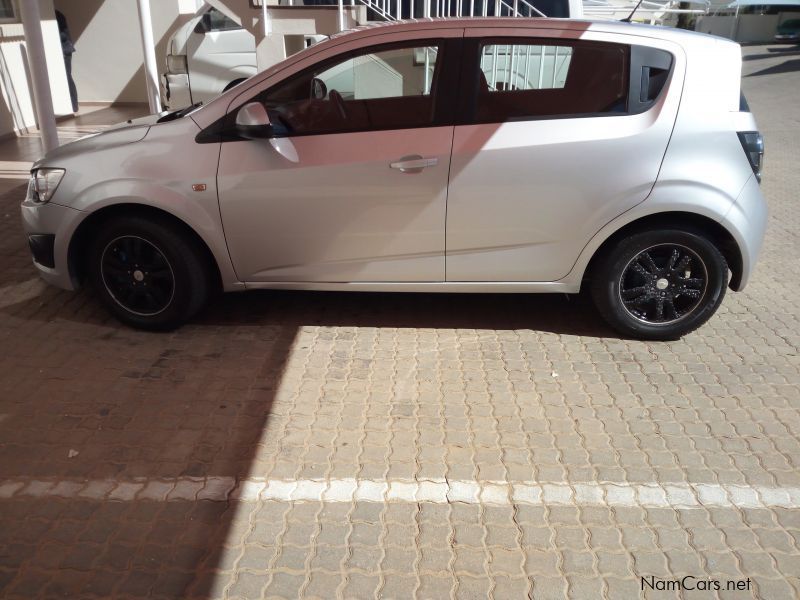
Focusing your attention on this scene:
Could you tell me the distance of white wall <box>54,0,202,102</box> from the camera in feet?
42.5

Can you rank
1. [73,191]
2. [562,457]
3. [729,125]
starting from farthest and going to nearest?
[73,191]
[729,125]
[562,457]

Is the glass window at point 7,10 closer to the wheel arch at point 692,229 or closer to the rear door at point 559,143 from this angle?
the rear door at point 559,143

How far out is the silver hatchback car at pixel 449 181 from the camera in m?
4.18

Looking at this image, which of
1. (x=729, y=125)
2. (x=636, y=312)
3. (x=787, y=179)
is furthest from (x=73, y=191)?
(x=787, y=179)

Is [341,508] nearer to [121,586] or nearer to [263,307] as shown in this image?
[121,586]

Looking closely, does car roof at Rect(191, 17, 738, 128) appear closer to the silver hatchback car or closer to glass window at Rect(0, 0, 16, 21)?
the silver hatchback car

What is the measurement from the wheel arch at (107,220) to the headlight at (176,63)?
655 cm

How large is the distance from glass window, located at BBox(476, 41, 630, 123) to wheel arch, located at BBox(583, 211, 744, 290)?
68 centimetres

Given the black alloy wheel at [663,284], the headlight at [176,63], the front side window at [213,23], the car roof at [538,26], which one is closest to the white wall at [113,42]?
the front side window at [213,23]

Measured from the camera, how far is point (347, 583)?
2717mm

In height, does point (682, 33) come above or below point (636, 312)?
above

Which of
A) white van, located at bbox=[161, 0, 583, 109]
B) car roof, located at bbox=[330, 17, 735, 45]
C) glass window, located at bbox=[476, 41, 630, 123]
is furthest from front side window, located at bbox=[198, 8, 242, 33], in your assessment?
glass window, located at bbox=[476, 41, 630, 123]

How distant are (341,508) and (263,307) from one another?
2280mm

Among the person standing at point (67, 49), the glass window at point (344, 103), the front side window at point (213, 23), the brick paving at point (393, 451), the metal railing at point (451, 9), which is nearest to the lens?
the brick paving at point (393, 451)
